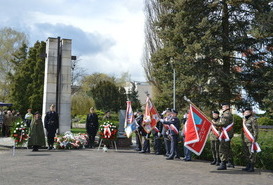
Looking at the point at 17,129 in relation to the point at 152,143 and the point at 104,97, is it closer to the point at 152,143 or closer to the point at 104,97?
the point at 152,143

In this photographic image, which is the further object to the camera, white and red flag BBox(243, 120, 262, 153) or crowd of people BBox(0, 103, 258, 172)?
crowd of people BBox(0, 103, 258, 172)

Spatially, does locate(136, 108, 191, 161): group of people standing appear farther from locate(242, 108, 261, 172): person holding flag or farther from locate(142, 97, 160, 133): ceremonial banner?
locate(242, 108, 261, 172): person holding flag

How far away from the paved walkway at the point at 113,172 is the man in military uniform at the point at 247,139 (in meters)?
0.34

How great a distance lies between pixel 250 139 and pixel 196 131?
1.66m

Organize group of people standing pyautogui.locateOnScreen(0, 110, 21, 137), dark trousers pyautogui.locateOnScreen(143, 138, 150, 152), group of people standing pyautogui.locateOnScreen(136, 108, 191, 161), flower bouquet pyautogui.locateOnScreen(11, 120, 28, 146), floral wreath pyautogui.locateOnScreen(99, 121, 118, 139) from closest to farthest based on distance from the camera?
group of people standing pyautogui.locateOnScreen(136, 108, 191, 161) < flower bouquet pyautogui.locateOnScreen(11, 120, 28, 146) < dark trousers pyautogui.locateOnScreen(143, 138, 150, 152) < floral wreath pyautogui.locateOnScreen(99, 121, 118, 139) < group of people standing pyautogui.locateOnScreen(0, 110, 21, 137)

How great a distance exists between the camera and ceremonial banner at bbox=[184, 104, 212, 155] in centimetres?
1010

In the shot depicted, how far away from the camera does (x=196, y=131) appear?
10125 millimetres

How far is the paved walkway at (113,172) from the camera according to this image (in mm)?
7961

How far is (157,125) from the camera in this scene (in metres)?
14.5

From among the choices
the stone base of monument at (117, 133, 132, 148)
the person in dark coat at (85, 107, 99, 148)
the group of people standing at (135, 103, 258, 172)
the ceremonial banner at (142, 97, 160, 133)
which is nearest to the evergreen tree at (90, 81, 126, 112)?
the stone base of monument at (117, 133, 132, 148)

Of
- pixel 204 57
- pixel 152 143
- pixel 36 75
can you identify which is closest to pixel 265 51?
pixel 204 57

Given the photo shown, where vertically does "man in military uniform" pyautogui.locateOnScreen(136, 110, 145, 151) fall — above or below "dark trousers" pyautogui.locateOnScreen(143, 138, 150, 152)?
above

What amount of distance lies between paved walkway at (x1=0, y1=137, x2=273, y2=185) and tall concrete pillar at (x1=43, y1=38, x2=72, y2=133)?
761 cm

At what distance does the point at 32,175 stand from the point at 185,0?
1790 cm
